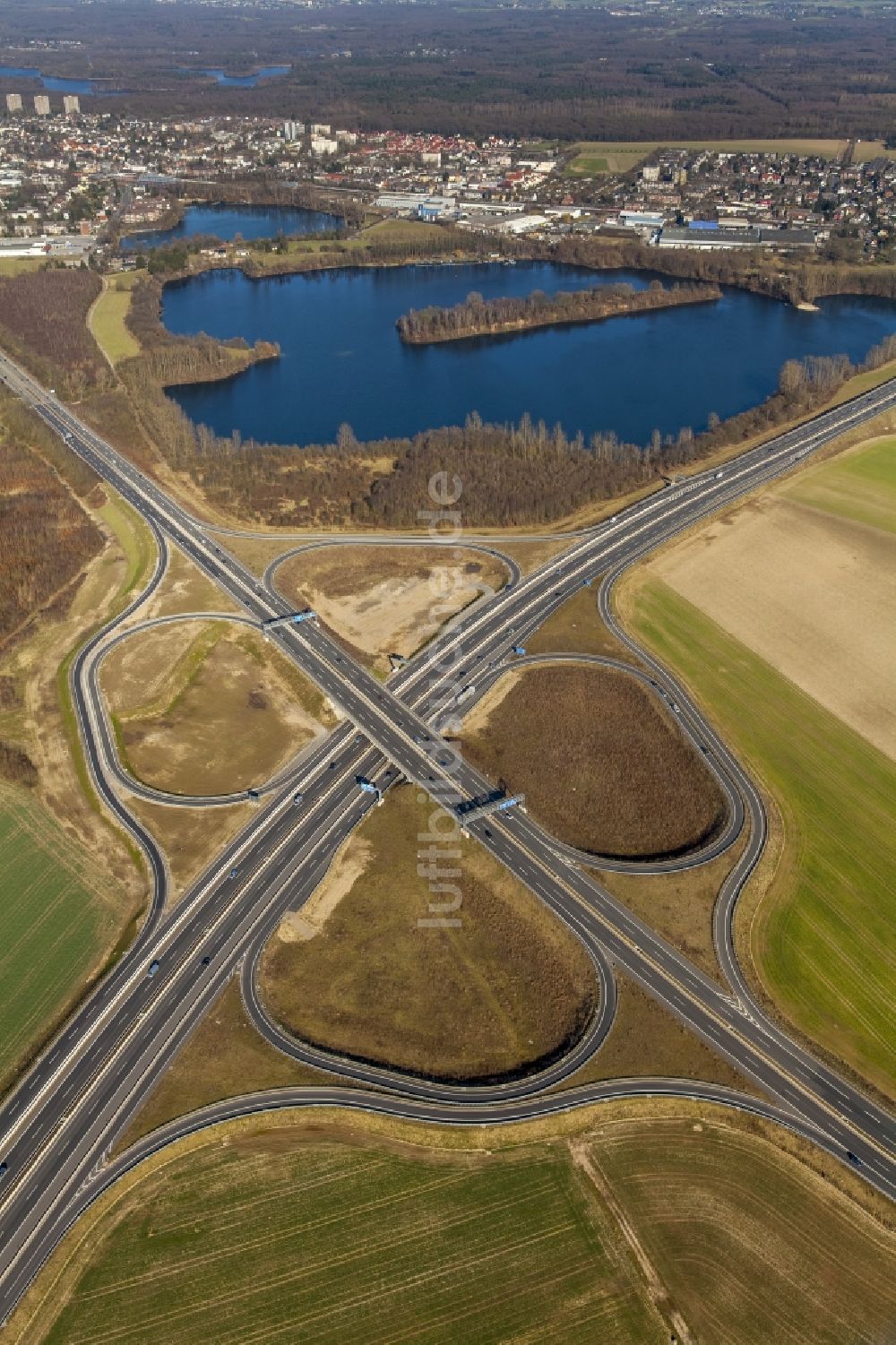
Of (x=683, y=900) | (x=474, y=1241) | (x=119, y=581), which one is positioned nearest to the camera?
(x=474, y=1241)

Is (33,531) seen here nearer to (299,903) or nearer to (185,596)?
(185,596)

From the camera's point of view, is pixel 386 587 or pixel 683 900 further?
pixel 386 587

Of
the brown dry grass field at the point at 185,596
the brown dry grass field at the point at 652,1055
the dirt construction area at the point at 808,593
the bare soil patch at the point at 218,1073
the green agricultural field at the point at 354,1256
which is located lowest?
the green agricultural field at the point at 354,1256

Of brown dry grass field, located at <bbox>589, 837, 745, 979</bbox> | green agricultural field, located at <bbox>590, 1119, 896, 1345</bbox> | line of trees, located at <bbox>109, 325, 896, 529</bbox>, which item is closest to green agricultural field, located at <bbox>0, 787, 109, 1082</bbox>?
green agricultural field, located at <bbox>590, 1119, 896, 1345</bbox>

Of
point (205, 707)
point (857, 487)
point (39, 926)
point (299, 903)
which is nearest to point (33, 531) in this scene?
point (205, 707)

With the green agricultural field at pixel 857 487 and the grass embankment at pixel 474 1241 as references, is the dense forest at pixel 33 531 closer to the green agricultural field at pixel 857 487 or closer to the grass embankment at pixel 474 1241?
the grass embankment at pixel 474 1241

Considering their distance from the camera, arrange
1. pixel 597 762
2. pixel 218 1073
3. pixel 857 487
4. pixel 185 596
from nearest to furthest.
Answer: pixel 218 1073 < pixel 597 762 < pixel 185 596 < pixel 857 487

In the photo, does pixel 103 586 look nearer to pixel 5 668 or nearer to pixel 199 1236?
pixel 5 668

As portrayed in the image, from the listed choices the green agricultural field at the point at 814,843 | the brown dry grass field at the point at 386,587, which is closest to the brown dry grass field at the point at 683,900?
the green agricultural field at the point at 814,843
